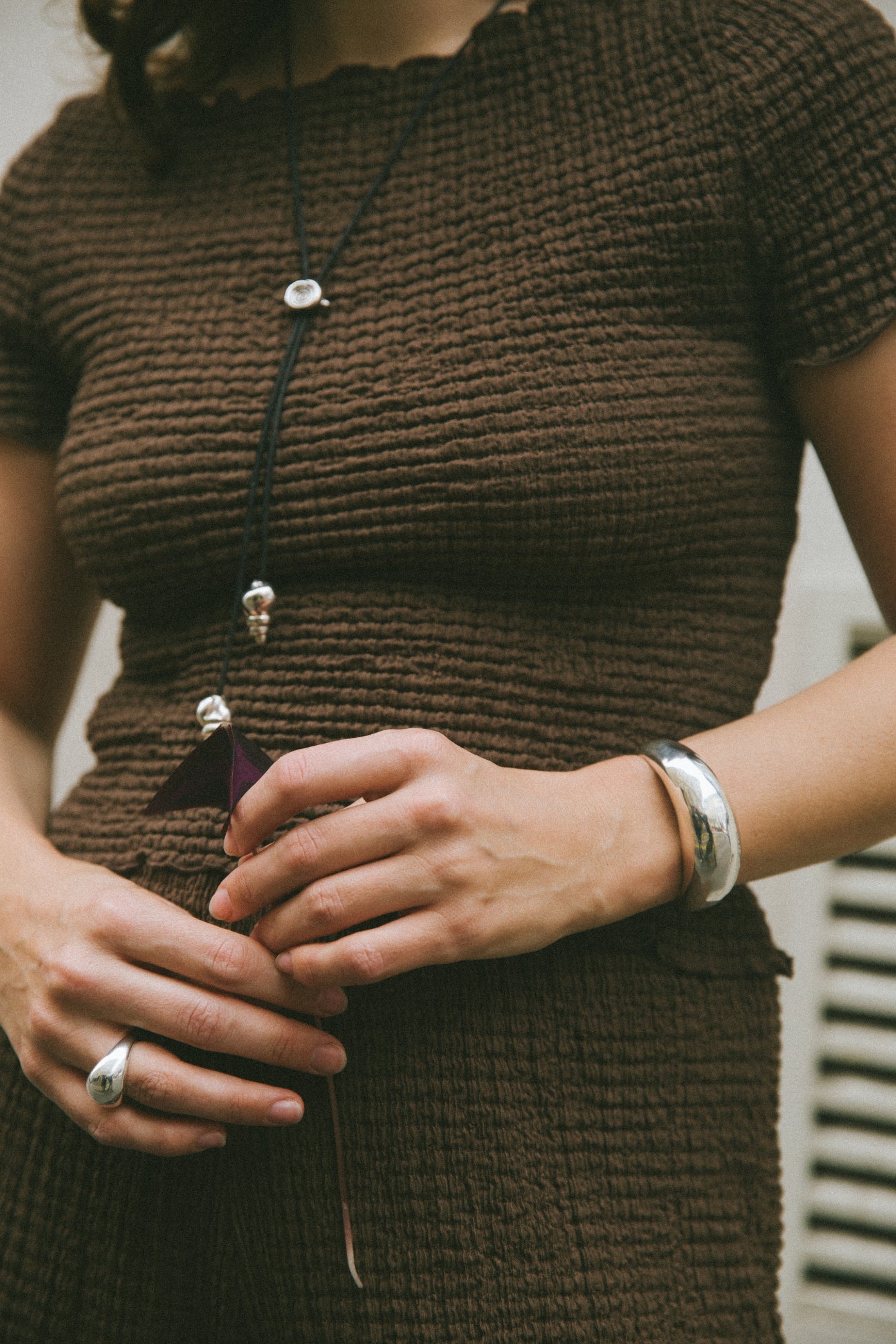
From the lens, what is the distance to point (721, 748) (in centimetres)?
54

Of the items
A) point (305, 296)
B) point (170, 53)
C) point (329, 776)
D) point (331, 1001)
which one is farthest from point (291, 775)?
point (170, 53)

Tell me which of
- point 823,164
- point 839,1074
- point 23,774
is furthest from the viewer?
point 839,1074

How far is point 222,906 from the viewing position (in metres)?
0.48

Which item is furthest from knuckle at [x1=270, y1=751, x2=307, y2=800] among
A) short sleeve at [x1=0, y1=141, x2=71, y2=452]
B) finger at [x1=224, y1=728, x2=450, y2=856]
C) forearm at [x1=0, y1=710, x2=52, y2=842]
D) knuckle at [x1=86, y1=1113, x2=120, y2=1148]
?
short sleeve at [x1=0, y1=141, x2=71, y2=452]

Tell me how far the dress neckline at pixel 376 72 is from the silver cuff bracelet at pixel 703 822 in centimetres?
51

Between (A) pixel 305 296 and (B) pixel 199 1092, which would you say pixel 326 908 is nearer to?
(B) pixel 199 1092

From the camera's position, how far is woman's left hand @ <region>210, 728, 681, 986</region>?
46cm

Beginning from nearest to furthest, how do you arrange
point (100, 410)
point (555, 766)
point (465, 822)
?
point (465, 822)
point (555, 766)
point (100, 410)

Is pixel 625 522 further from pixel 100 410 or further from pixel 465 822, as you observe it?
pixel 100 410

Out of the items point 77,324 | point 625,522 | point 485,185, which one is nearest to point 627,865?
point 625,522

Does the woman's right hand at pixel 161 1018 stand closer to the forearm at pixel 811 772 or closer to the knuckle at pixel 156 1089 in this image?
the knuckle at pixel 156 1089

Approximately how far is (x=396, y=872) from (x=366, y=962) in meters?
0.04

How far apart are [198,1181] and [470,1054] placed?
6.8 inches

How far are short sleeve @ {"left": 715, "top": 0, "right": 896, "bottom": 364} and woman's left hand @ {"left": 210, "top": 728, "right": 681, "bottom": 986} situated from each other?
338 millimetres
